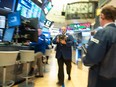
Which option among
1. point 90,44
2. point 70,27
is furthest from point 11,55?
point 70,27

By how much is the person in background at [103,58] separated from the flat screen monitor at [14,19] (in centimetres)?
442

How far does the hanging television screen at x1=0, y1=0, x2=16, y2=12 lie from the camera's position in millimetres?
6356

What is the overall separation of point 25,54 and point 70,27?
15.7m

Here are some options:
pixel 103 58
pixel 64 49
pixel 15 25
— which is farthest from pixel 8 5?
pixel 103 58

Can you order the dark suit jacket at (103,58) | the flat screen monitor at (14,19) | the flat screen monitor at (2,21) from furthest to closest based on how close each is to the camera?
the flat screen monitor at (2,21), the flat screen monitor at (14,19), the dark suit jacket at (103,58)

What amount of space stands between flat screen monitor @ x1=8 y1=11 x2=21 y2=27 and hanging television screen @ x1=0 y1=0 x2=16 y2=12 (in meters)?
0.23

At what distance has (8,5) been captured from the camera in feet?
21.7

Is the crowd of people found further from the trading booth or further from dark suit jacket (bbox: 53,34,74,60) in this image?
the trading booth

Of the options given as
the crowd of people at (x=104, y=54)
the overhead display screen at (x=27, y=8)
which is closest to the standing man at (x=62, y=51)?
the overhead display screen at (x=27, y=8)

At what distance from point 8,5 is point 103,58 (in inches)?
204

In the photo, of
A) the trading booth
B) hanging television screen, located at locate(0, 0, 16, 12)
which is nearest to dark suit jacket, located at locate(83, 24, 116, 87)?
the trading booth

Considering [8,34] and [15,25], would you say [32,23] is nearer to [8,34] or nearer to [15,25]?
[15,25]

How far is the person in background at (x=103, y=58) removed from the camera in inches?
82.0

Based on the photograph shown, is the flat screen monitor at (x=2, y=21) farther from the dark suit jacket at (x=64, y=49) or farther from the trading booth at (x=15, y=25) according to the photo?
the dark suit jacket at (x=64, y=49)
